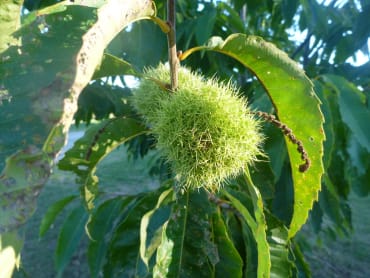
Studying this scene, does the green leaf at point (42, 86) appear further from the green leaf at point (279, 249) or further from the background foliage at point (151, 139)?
the green leaf at point (279, 249)

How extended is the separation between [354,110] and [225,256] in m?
0.62

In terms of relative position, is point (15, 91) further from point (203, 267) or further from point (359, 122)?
point (359, 122)

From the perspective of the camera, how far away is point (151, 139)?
1.02 meters

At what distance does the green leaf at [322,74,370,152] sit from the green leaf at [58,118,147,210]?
0.70 m

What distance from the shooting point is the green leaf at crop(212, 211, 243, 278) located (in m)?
0.94

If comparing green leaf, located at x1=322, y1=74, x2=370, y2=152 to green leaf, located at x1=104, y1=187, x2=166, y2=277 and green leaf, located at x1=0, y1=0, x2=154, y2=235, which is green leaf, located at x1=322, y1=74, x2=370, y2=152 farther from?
green leaf, located at x1=0, y1=0, x2=154, y2=235

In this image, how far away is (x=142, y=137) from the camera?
1.99 meters

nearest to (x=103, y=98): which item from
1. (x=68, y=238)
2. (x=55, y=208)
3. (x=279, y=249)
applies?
(x=55, y=208)

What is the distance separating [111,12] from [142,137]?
1514 millimetres

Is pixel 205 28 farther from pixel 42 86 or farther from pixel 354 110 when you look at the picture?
pixel 42 86

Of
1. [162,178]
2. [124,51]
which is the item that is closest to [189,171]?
[124,51]

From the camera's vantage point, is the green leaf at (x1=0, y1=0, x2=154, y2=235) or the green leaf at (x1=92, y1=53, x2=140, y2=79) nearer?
the green leaf at (x1=0, y1=0, x2=154, y2=235)

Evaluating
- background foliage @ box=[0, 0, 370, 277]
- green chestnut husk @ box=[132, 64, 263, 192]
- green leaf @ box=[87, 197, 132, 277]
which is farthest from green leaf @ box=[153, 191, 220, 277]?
green leaf @ box=[87, 197, 132, 277]

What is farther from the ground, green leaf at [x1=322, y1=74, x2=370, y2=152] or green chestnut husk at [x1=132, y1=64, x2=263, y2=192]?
green leaf at [x1=322, y1=74, x2=370, y2=152]
